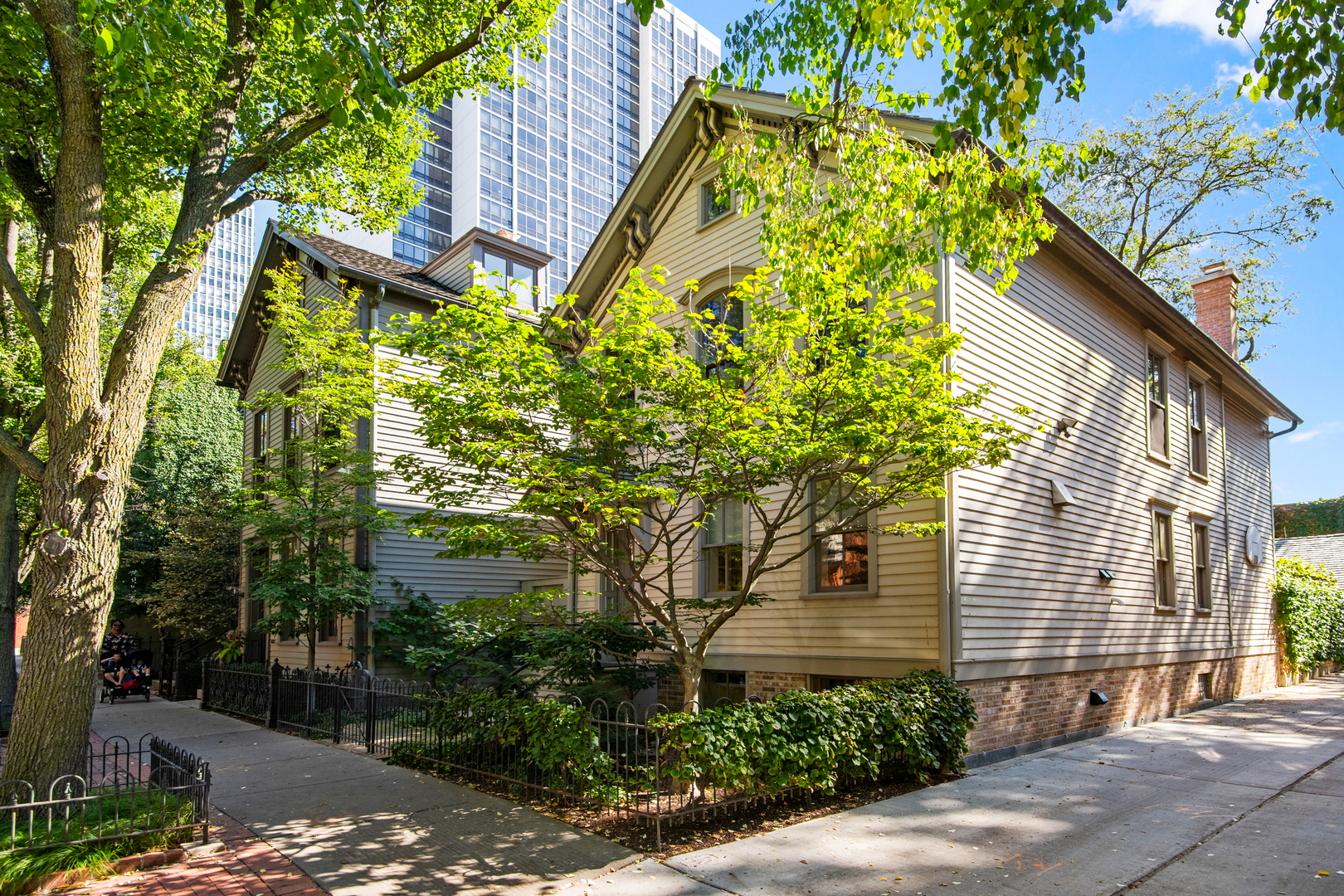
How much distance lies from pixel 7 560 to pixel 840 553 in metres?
13.5

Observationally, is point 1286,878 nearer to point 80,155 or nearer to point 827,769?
point 827,769

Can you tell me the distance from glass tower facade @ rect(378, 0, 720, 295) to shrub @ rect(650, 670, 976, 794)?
90339 millimetres

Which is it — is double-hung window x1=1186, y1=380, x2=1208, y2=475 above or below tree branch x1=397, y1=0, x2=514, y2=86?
below

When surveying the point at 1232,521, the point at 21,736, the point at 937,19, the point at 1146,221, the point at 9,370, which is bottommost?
the point at 21,736

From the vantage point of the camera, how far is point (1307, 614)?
2238cm

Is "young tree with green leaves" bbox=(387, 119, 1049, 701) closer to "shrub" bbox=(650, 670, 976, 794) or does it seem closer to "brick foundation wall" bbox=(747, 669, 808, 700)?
"shrub" bbox=(650, 670, 976, 794)

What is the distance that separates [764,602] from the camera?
39.5ft

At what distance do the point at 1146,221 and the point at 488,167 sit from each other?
3562 inches

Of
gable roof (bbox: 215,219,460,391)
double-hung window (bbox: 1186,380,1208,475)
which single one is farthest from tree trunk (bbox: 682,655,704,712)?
double-hung window (bbox: 1186,380,1208,475)

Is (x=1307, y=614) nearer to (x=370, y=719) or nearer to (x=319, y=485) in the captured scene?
(x=370, y=719)

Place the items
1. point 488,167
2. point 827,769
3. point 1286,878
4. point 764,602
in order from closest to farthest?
point 1286,878 → point 827,769 → point 764,602 → point 488,167

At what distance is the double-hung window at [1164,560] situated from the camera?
15539mm

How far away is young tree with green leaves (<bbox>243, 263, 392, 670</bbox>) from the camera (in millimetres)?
14938

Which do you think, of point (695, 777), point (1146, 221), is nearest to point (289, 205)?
point (695, 777)
